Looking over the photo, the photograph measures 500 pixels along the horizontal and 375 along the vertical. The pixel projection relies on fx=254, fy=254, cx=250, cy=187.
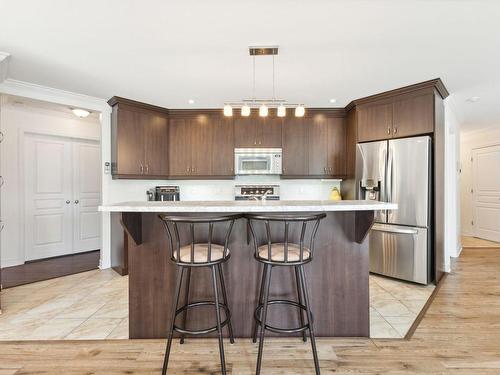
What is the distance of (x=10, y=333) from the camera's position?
2102 mm

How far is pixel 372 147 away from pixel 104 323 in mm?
3587

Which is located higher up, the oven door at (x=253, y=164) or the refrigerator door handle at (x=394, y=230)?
the oven door at (x=253, y=164)

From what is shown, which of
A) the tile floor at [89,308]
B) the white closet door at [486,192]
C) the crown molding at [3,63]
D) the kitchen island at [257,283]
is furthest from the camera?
the white closet door at [486,192]

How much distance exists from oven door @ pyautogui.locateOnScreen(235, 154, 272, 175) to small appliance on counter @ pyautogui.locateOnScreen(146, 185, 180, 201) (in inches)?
43.4

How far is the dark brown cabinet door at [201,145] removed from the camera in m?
4.08

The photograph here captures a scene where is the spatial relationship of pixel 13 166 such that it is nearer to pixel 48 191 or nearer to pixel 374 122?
pixel 48 191

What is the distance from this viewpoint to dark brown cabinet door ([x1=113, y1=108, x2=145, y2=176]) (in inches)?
140

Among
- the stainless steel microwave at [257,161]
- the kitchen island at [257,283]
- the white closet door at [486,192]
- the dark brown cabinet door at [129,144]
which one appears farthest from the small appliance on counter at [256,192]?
the white closet door at [486,192]

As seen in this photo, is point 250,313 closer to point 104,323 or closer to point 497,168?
point 104,323

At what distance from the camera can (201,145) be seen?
161 inches

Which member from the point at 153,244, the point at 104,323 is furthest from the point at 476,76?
the point at 104,323

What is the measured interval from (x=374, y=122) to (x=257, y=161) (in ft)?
5.70

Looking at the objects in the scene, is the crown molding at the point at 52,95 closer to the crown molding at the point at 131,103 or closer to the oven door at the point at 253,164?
the crown molding at the point at 131,103

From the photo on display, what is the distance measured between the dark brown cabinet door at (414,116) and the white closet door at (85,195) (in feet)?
16.7
